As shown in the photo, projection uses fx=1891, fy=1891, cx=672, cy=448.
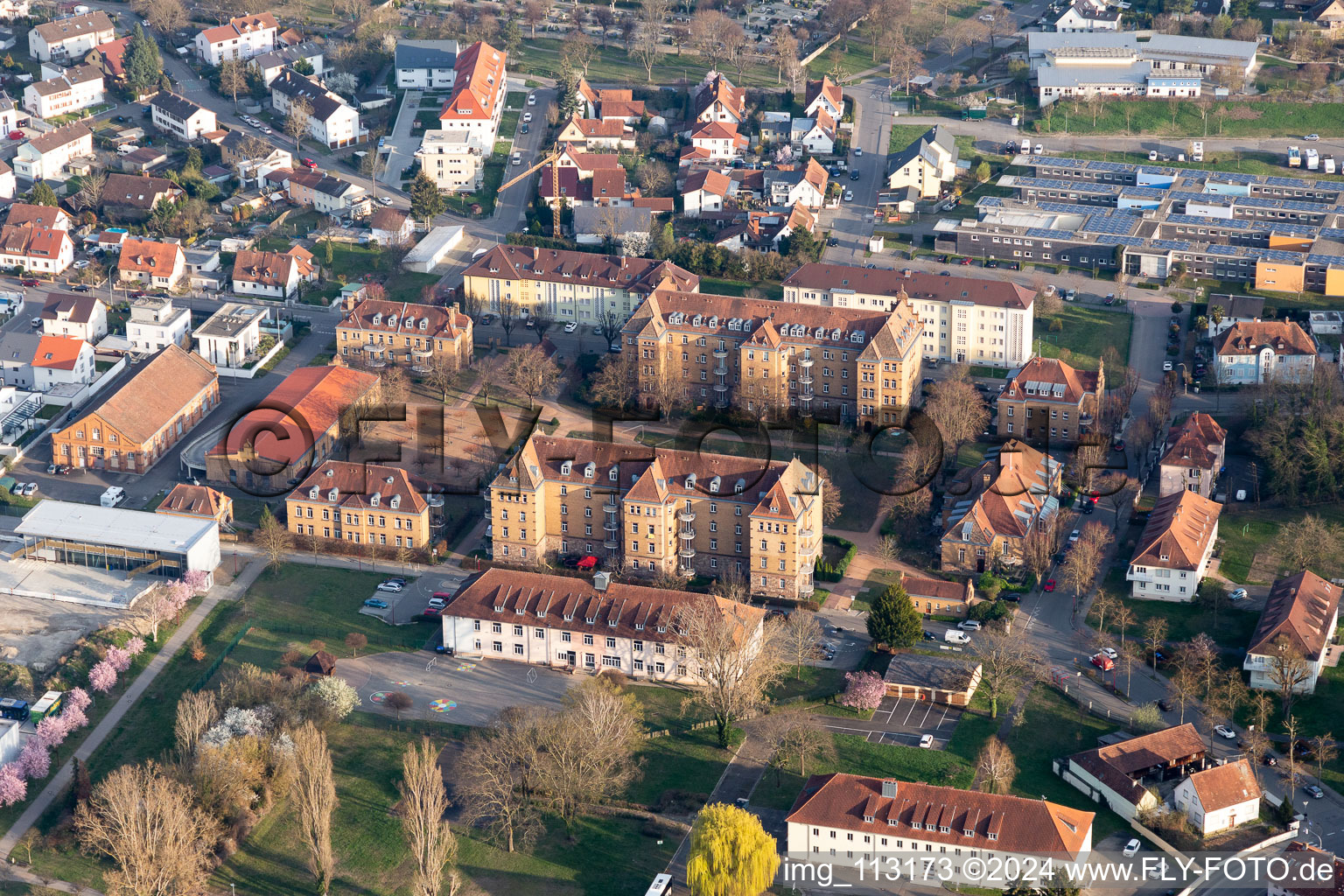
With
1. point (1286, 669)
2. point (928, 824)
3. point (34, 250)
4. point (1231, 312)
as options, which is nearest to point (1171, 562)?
point (1286, 669)

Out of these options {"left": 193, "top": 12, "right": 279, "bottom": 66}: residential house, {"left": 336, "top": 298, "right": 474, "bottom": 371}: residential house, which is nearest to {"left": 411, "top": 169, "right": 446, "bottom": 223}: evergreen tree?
{"left": 336, "top": 298, "right": 474, "bottom": 371}: residential house

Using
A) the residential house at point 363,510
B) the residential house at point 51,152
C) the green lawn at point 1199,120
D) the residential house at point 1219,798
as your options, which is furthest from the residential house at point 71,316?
the green lawn at point 1199,120

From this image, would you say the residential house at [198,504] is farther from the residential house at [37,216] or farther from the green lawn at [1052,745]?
the green lawn at [1052,745]

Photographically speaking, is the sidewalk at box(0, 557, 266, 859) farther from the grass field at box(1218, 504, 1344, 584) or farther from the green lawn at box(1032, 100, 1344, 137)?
the green lawn at box(1032, 100, 1344, 137)

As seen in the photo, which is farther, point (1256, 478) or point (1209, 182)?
point (1209, 182)

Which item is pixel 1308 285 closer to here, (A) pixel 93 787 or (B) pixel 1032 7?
(B) pixel 1032 7

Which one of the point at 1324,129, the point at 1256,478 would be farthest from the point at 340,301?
the point at 1324,129
